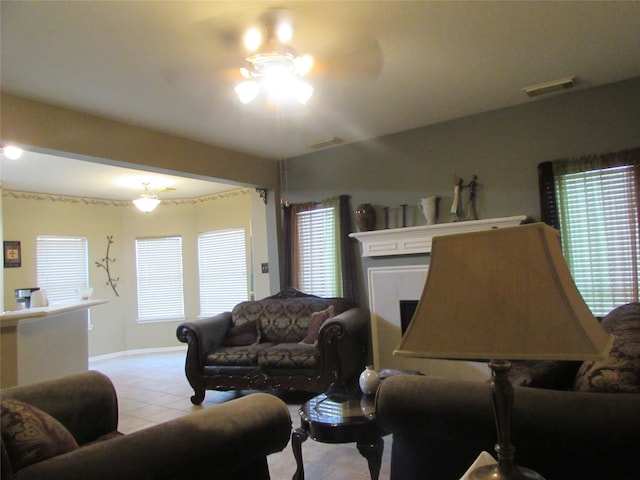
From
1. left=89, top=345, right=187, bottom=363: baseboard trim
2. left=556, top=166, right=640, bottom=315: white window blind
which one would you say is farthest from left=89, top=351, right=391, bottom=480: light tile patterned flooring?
left=556, top=166, right=640, bottom=315: white window blind

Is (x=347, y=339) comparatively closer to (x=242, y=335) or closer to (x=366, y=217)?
(x=242, y=335)

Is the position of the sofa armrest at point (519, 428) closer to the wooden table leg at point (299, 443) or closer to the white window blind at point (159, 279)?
the wooden table leg at point (299, 443)

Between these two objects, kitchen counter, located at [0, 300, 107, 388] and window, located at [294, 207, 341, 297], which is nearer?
kitchen counter, located at [0, 300, 107, 388]

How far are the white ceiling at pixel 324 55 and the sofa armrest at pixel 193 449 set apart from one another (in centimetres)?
192

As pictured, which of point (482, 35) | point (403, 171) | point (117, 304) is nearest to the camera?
point (482, 35)

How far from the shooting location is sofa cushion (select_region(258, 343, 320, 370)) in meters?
3.91

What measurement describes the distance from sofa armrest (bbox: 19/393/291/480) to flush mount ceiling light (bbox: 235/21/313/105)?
187 cm

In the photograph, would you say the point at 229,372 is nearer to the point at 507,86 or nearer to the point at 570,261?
the point at 570,261

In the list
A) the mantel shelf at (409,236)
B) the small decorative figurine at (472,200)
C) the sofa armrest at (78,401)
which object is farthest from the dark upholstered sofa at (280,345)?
the sofa armrest at (78,401)

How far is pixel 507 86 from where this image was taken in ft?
11.5

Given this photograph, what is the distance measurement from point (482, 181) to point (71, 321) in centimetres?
417

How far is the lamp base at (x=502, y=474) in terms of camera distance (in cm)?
99

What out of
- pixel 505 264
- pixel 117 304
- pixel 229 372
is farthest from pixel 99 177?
pixel 505 264

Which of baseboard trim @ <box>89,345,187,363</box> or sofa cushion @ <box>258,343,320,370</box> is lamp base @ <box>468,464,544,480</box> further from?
baseboard trim @ <box>89,345,187,363</box>
